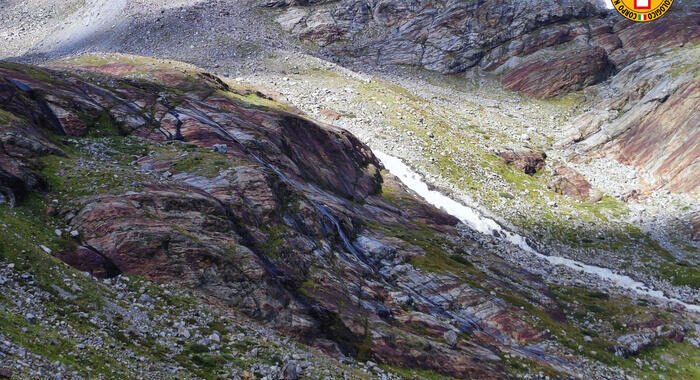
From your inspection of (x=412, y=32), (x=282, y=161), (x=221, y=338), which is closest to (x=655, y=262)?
(x=282, y=161)

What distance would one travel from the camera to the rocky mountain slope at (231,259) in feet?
68.7

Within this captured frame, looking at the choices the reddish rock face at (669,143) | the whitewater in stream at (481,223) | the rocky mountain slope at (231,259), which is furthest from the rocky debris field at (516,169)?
the rocky mountain slope at (231,259)

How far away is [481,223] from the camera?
Answer: 69.1m

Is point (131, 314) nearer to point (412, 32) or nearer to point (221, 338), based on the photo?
point (221, 338)

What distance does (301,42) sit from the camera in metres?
137

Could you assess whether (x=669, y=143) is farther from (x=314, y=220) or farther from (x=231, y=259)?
(x=231, y=259)

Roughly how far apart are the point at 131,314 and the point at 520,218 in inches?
2446

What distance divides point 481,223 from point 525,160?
1057 inches

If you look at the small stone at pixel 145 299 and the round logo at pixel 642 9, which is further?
the round logo at pixel 642 9

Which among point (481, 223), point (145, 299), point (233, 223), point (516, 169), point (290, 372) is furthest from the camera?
point (516, 169)

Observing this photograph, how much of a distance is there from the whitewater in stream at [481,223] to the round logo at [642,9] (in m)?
99.1

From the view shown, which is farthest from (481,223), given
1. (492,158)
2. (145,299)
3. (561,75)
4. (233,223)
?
(561,75)

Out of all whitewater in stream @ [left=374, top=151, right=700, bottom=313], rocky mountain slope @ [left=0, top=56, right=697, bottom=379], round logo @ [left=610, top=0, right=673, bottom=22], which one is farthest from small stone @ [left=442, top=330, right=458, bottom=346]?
round logo @ [left=610, top=0, right=673, bottom=22]

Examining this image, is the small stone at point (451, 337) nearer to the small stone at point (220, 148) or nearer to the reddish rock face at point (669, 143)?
the small stone at point (220, 148)
